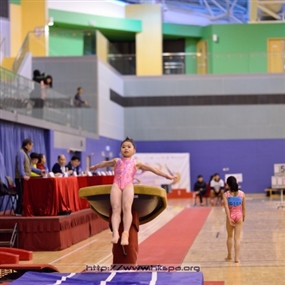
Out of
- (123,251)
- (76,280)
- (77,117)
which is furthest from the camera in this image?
(77,117)

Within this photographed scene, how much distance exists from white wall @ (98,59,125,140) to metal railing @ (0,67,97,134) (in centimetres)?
242

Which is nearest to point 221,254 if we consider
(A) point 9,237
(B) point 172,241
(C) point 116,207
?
(B) point 172,241

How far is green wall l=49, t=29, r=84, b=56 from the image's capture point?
3088 cm

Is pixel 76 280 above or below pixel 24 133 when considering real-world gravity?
below

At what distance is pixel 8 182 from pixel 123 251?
8260mm

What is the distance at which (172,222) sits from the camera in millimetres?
20391

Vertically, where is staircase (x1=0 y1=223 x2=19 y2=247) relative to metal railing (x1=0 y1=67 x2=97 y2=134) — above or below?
below

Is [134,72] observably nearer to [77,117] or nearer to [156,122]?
[156,122]

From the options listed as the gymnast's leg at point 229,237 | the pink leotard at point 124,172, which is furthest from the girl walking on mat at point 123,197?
the gymnast's leg at point 229,237

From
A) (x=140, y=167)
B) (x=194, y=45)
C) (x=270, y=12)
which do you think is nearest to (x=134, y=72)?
(x=194, y=45)

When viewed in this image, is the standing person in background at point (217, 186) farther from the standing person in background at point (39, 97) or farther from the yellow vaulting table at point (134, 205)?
the yellow vaulting table at point (134, 205)

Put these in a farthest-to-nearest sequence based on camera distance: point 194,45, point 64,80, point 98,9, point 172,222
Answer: point 194,45
point 98,9
point 64,80
point 172,222

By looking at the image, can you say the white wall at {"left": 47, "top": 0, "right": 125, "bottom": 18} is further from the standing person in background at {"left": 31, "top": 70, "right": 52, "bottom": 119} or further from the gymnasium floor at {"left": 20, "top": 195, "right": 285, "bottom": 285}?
the gymnasium floor at {"left": 20, "top": 195, "right": 285, "bottom": 285}

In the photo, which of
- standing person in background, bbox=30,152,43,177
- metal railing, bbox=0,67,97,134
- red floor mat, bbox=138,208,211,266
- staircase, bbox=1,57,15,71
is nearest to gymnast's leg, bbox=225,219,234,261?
red floor mat, bbox=138,208,211,266
